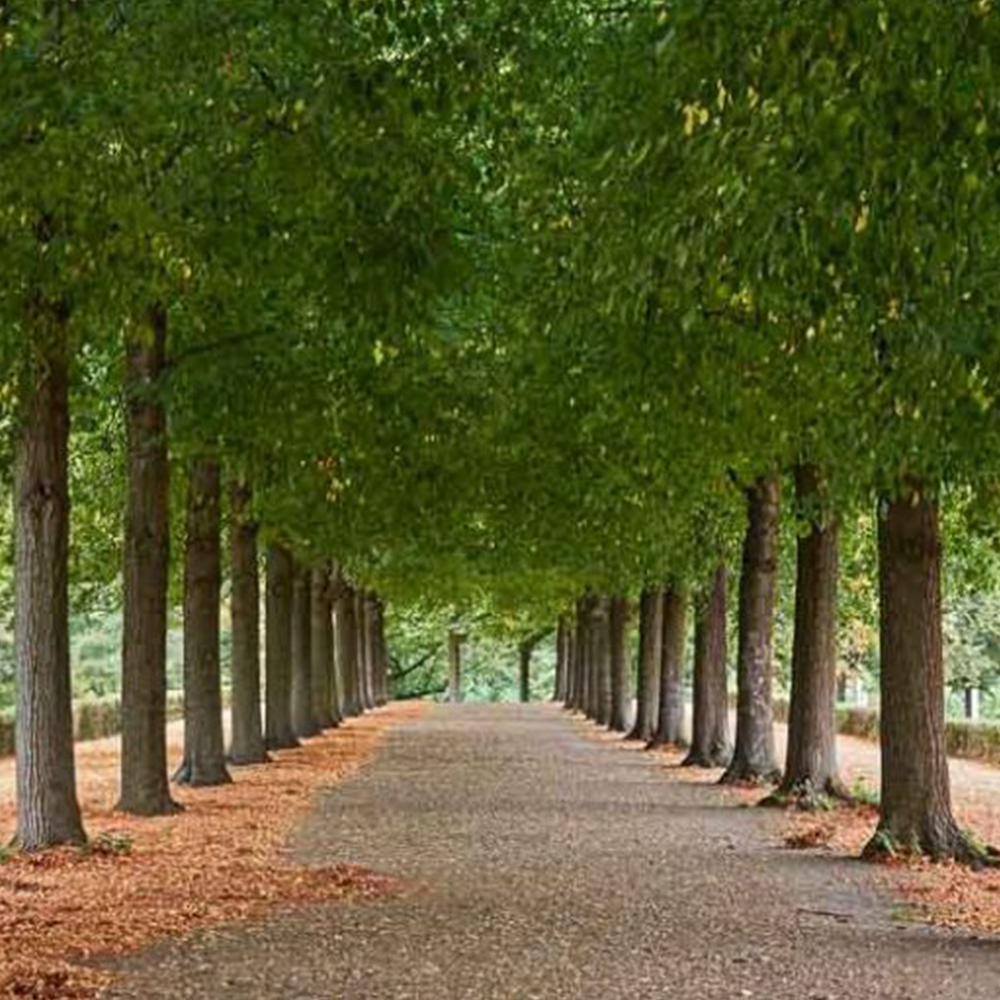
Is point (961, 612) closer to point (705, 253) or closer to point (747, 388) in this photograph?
point (747, 388)

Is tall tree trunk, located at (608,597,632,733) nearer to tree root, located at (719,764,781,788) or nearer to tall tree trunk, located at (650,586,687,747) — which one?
tall tree trunk, located at (650,586,687,747)

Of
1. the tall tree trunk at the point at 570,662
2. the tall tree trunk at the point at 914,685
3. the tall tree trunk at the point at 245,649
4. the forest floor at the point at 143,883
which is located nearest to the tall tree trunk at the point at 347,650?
the tall tree trunk at the point at 570,662

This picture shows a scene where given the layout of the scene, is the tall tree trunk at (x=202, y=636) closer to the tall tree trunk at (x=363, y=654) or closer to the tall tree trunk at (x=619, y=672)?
the tall tree trunk at (x=619, y=672)

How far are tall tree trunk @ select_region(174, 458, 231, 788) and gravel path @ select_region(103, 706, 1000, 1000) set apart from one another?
2734 millimetres

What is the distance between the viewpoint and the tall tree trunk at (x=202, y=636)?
71.3 ft

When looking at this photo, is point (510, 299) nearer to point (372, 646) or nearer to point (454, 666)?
point (372, 646)

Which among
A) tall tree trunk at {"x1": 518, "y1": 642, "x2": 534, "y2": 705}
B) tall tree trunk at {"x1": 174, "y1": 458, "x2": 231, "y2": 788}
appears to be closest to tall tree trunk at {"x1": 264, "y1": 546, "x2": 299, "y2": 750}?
tall tree trunk at {"x1": 174, "y1": 458, "x2": 231, "y2": 788}

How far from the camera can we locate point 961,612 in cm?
5728

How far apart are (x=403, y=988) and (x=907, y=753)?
22.0 ft

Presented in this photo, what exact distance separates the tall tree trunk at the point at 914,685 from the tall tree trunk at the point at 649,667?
22480 millimetres

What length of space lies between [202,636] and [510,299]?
813cm

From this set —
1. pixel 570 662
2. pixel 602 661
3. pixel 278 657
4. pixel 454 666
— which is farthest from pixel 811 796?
pixel 454 666

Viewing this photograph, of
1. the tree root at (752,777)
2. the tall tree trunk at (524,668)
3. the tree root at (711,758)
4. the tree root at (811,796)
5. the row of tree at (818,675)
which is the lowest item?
the tall tree trunk at (524,668)

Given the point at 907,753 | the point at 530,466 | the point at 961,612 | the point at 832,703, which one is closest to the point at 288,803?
the point at 530,466
